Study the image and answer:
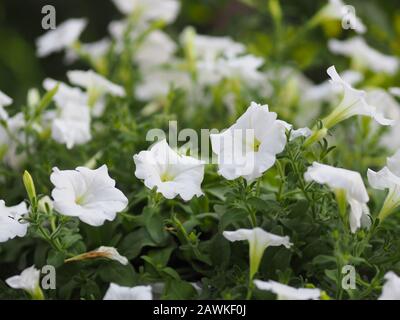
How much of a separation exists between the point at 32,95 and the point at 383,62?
71cm

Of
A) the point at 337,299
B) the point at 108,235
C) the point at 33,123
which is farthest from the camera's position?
the point at 33,123

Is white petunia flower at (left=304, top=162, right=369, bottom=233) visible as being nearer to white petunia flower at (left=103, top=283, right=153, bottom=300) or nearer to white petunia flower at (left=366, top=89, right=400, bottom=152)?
white petunia flower at (left=103, top=283, right=153, bottom=300)

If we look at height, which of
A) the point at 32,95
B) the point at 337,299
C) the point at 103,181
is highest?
the point at 32,95

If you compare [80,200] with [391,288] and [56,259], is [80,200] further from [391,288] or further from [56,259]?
[391,288]

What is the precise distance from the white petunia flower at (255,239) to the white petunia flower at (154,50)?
0.81 m

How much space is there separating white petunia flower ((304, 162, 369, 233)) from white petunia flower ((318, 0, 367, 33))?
561 millimetres

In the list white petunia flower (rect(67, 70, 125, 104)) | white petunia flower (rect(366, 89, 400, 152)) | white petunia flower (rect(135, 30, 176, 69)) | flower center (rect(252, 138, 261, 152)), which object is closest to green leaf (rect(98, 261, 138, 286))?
flower center (rect(252, 138, 261, 152))

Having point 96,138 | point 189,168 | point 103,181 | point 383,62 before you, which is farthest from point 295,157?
point 383,62

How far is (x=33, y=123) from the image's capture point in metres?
1.10

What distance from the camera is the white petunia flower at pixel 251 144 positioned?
0.74 m

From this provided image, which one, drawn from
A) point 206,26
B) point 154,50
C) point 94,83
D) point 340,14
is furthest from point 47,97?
point 206,26

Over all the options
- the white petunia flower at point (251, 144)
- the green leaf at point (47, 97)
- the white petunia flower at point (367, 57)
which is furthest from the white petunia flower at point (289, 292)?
the white petunia flower at point (367, 57)

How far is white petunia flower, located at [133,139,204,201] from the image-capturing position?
2.55 feet

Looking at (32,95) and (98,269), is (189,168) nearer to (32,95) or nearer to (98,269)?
(98,269)
